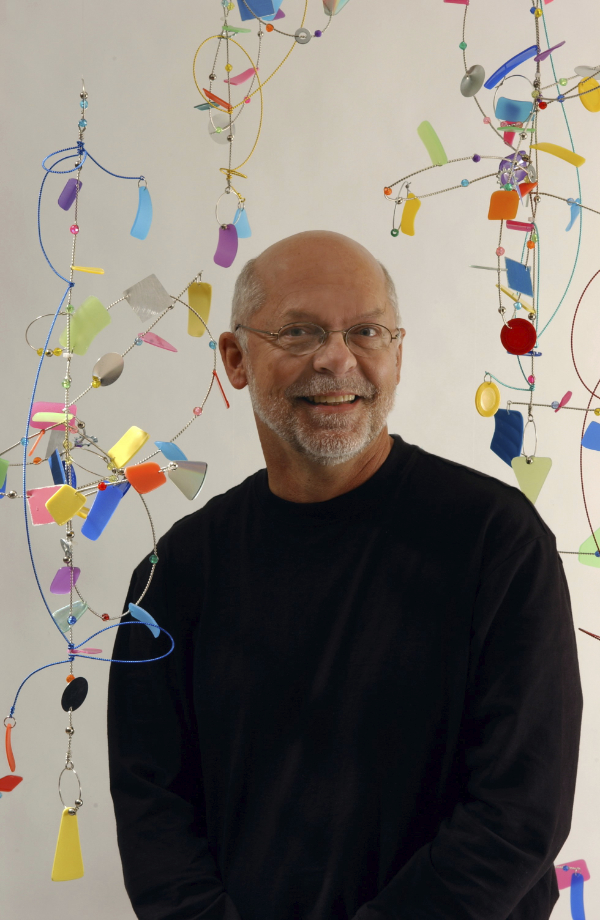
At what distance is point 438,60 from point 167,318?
77 cm

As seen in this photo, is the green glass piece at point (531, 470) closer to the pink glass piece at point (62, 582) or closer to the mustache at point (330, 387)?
the mustache at point (330, 387)

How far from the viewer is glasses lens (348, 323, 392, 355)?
1384 millimetres

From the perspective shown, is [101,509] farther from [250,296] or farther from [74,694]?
[250,296]

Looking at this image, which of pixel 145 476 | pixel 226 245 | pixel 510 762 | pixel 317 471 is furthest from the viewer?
pixel 226 245

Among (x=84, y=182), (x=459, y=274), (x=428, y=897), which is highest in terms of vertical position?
(x=84, y=182)

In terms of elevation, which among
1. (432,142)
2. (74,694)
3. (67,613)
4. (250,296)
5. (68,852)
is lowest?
(68,852)

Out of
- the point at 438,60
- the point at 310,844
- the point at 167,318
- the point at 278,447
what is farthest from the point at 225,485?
the point at 438,60

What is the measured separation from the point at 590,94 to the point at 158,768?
4.13 feet

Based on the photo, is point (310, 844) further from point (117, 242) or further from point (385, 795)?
point (117, 242)

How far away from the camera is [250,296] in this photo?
147 centimetres

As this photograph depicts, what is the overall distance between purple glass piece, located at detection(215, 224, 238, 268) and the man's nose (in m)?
0.28

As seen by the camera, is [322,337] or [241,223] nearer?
[322,337]

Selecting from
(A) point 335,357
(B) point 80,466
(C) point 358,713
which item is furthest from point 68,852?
(A) point 335,357

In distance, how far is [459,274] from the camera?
193 centimetres
